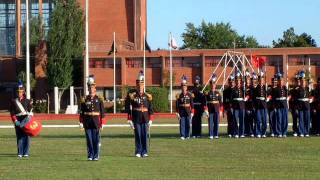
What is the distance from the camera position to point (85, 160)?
18.9 metres

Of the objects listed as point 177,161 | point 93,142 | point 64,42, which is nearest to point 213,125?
point 93,142

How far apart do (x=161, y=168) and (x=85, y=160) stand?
297 cm

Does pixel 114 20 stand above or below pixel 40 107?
above

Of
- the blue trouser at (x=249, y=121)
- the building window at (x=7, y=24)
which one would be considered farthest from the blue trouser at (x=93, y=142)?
the building window at (x=7, y=24)

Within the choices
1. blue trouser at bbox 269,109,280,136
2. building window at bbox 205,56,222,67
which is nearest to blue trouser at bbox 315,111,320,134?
blue trouser at bbox 269,109,280,136

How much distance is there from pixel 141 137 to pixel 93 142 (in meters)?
1.47

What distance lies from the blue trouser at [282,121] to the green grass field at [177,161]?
1379 mm

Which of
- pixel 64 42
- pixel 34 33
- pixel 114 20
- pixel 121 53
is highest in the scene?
pixel 114 20

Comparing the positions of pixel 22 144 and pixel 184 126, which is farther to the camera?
pixel 184 126

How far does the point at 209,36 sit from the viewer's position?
13088cm

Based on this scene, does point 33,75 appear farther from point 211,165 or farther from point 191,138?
Result: point 211,165

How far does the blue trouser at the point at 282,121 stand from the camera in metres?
26.7

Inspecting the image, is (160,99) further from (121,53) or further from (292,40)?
(292,40)

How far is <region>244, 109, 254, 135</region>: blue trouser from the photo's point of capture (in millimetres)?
27380
